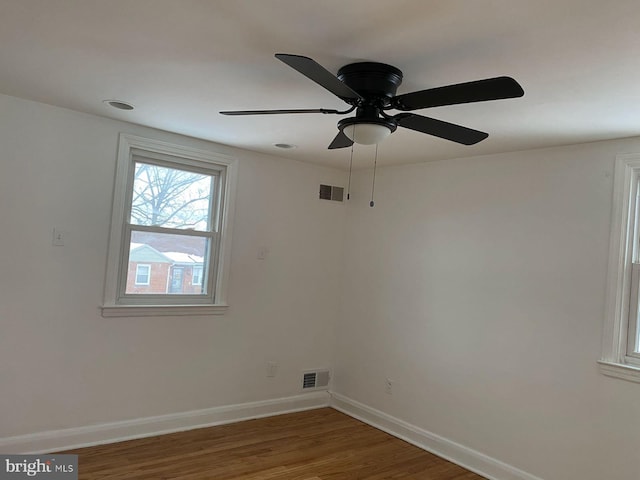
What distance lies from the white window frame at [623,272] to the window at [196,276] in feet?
9.79

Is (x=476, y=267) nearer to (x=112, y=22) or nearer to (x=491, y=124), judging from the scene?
(x=491, y=124)

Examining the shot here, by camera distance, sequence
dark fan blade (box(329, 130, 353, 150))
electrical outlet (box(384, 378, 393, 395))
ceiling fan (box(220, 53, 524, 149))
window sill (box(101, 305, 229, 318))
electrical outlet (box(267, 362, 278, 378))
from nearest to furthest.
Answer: ceiling fan (box(220, 53, 524, 149)), dark fan blade (box(329, 130, 353, 150)), window sill (box(101, 305, 229, 318)), electrical outlet (box(384, 378, 393, 395)), electrical outlet (box(267, 362, 278, 378))

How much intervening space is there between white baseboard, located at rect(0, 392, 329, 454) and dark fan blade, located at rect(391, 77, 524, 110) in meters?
3.03

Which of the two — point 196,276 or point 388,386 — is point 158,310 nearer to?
point 196,276

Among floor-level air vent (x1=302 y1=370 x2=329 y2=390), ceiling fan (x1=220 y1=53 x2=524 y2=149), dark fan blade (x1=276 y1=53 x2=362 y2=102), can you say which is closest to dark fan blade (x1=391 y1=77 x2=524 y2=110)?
ceiling fan (x1=220 y1=53 x2=524 y2=149)

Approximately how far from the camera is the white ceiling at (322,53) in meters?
1.67

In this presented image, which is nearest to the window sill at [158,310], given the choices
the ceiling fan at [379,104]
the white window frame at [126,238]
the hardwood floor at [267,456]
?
the white window frame at [126,238]

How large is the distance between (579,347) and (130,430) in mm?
3199

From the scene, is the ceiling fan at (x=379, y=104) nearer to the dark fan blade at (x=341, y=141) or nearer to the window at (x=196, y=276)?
the dark fan blade at (x=341, y=141)

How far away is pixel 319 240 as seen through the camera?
4.68 metres

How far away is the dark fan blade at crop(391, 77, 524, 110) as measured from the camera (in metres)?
1.62

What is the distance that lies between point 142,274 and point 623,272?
3.32 meters

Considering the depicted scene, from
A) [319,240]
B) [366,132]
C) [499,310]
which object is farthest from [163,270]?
[499,310]

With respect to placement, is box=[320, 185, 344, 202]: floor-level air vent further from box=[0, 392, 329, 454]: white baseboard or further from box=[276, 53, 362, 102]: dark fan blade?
box=[276, 53, 362, 102]: dark fan blade
